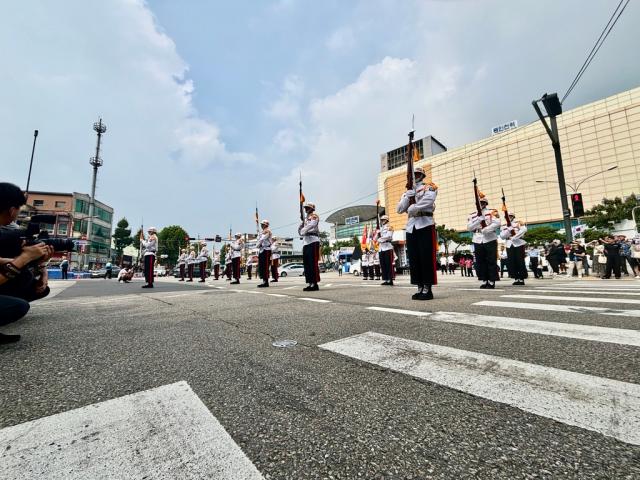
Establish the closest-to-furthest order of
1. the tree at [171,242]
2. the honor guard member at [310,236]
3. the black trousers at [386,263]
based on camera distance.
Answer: the honor guard member at [310,236]
the black trousers at [386,263]
the tree at [171,242]

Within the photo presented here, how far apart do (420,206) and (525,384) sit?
13.6 feet

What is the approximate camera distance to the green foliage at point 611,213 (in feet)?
97.2

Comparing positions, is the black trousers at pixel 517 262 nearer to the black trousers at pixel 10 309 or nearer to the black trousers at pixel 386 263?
the black trousers at pixel 386 263

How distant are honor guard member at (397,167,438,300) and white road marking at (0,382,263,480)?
14.8 ft

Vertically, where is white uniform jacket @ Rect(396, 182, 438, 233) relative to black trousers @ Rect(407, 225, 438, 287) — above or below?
above

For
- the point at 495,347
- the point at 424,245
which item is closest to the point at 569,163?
the point at 424,245

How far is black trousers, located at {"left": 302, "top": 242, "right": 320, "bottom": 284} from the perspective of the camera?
772cm

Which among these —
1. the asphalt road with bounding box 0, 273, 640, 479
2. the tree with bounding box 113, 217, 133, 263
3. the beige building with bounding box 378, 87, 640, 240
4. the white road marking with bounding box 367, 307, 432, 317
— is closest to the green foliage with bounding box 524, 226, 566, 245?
the beige building with bounding box 378, 87, 640, 240

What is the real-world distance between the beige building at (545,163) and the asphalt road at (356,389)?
158 ft

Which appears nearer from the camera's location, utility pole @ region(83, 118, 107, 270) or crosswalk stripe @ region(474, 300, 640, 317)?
crosswalk stripe @ region(474, 300, 640, 317)

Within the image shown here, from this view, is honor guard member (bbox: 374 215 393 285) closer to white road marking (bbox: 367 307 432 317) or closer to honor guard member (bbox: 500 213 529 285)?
honor guard member (bbox: 500 213 529 285)

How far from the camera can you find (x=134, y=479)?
85cm

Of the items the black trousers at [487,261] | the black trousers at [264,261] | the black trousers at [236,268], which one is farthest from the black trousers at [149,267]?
the black trousers at [487,261]

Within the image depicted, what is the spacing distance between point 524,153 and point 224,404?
220 feet
